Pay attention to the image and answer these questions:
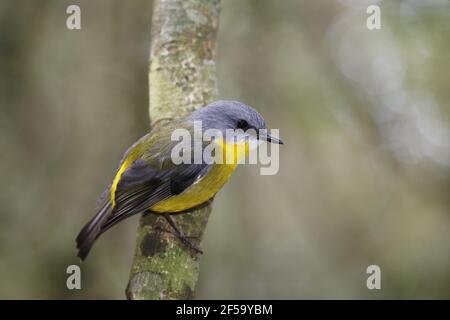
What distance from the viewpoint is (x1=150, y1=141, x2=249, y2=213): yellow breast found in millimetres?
3348

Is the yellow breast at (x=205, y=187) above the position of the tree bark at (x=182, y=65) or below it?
below

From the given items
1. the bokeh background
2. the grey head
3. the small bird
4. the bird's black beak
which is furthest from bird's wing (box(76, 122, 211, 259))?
the bokeh background

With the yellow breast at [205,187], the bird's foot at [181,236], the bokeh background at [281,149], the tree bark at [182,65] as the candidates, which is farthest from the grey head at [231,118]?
the bokeh background at [281,149]

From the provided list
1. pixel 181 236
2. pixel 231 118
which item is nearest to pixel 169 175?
pixel 181 236

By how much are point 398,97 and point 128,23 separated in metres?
2.71

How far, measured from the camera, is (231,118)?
11.7 feet

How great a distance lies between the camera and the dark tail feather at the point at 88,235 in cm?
313

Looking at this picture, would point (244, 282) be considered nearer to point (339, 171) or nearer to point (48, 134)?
point (339, 171)

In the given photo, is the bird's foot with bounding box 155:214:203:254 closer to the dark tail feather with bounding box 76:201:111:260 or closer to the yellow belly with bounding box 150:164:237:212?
the yellow belly with bounding box 150:164:237:212

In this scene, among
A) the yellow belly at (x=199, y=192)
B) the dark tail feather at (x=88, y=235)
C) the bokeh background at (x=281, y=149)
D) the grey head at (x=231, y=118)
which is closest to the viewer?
the dark tail feather at (x=88, y=235)

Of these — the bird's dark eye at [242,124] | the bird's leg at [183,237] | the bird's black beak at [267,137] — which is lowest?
the bird's leg at [183,237]

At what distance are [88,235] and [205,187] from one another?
75 centimetres

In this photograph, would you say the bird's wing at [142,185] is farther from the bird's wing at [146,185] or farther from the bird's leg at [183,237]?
the bird's leg at [183,237]

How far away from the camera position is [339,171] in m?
5.72
